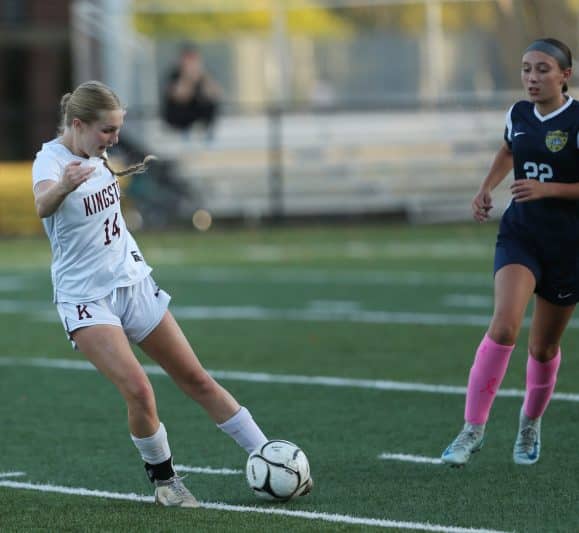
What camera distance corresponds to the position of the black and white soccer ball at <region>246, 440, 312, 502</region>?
6.20 metres

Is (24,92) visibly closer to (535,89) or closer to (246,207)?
(246,207)

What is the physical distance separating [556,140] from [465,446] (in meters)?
1.43

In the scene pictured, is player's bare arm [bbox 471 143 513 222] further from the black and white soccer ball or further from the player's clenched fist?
the player's clenched fist

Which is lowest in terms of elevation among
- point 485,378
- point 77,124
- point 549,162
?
point 485,378

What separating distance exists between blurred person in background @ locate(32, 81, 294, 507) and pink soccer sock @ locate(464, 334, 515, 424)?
1.32m

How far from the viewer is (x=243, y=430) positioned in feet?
21.0

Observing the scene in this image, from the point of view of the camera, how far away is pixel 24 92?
4269cm

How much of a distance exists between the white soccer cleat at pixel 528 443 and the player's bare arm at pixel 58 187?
8.23 ft

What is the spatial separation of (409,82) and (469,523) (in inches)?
851

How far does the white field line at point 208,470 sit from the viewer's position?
6949 mm

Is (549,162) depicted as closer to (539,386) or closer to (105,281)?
(539,386)

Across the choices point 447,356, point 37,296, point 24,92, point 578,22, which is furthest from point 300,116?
point 24,92

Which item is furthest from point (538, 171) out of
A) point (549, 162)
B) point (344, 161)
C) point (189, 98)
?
point (344, 161)

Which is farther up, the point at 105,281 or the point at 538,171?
the point at 538,171
